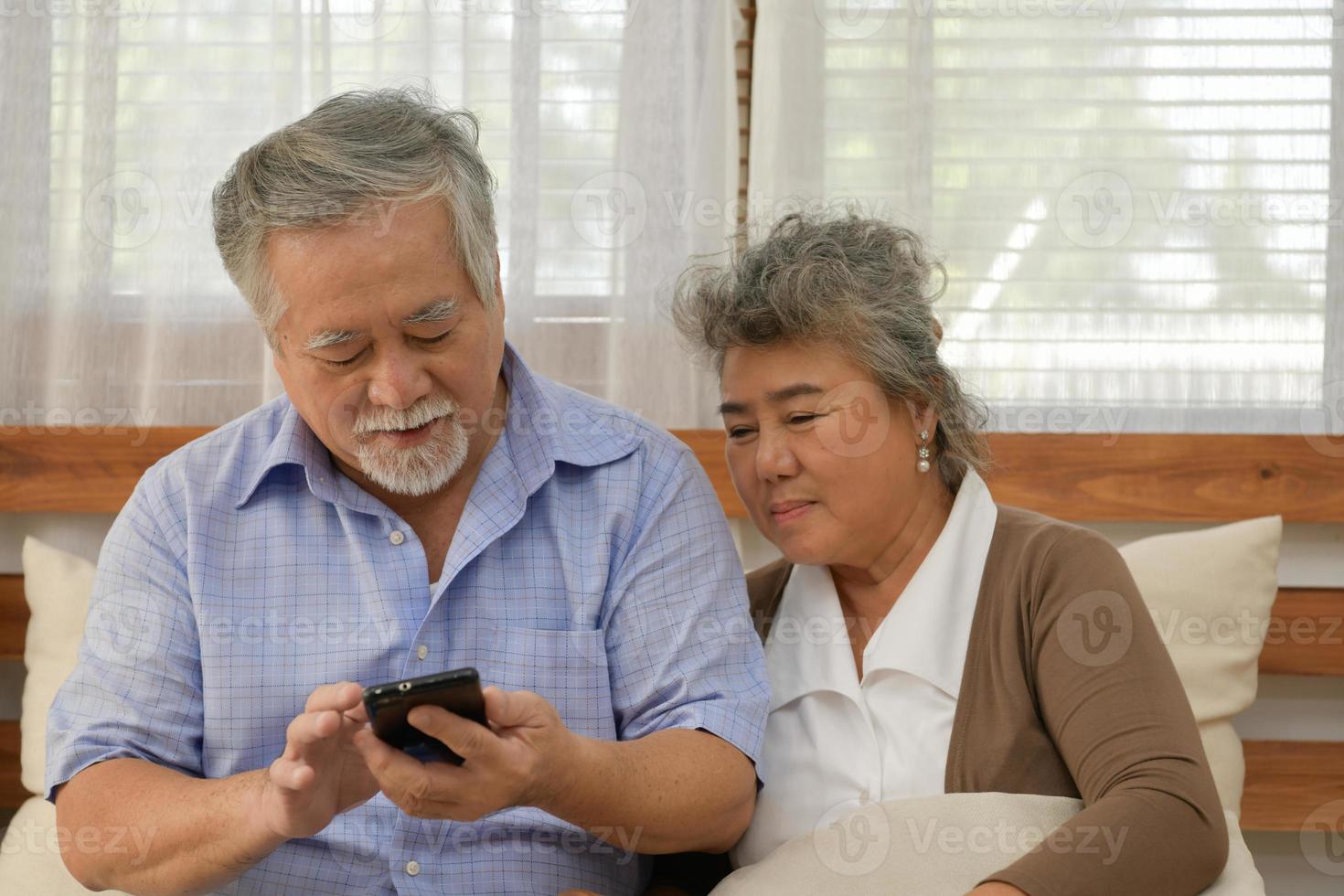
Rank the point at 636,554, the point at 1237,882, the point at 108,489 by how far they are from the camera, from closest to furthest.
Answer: the point at 1237,882 → the point at 636,554 → the point at 108,489

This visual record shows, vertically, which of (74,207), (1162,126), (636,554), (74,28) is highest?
(74,28)

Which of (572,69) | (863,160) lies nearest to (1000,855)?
(863,160)

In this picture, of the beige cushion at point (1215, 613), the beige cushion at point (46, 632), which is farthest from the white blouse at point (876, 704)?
the beige cushion at point (46, 632)

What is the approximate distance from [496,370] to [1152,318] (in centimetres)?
133

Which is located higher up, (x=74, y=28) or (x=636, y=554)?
(x=74, y=28)

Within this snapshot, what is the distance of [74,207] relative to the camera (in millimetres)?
2297

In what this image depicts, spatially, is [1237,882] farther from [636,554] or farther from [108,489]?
[108,489]

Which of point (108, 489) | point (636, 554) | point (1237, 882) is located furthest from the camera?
point (108, 489)

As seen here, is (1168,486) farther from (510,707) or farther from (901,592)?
(510,707)

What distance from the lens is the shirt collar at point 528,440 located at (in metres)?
1.50

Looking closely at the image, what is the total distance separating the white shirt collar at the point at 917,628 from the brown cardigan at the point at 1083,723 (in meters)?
0.02

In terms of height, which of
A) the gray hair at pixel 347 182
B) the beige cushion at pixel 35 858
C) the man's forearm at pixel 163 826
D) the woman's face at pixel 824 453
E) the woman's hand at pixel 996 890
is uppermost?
the gray hair at pixel 347 182

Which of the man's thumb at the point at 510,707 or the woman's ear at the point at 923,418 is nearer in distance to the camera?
the man's thumb at the point at 510,707

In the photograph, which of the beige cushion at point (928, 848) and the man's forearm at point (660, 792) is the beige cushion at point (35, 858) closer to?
the man's forearm at point (660, 792)
